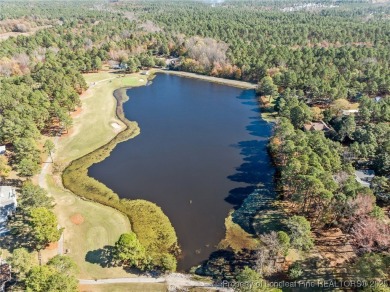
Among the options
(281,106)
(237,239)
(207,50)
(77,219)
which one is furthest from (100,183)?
(207,50)

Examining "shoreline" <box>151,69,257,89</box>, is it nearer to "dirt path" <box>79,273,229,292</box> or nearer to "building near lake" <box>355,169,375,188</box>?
"building near lake" <box>355,169,375,188</box>

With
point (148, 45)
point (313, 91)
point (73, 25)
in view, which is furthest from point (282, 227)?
point (73, 25)

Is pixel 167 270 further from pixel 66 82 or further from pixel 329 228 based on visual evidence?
pixel 66 82

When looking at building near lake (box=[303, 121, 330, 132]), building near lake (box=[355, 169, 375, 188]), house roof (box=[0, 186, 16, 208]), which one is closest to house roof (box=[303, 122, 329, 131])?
building near lake (box=[303, 121, 330, 132])

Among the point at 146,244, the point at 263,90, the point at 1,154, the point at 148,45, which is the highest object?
Answer: the point at 148,45

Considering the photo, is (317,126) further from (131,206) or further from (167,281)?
(167,281)
